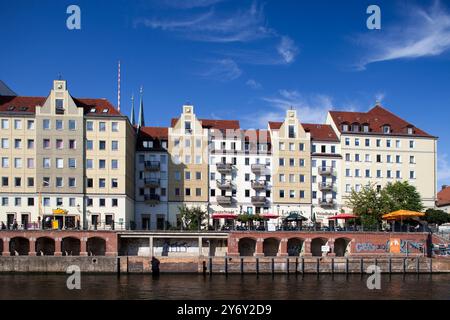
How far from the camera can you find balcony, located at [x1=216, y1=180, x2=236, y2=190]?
101 meters

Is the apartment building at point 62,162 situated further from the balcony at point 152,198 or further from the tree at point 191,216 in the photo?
the tree at point 191,216

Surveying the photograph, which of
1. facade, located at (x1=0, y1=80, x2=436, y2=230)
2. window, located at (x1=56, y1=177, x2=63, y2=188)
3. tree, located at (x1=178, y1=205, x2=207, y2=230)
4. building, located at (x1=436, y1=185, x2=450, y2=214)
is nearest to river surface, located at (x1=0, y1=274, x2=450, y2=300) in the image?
facade, located at (x1=0, y1=80, x2=436, y2=230)

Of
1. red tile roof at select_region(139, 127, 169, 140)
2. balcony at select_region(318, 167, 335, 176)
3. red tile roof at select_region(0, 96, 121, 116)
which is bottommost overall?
balcony at select_region(318, 167, 335, 176)

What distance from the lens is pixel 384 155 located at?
10625cm

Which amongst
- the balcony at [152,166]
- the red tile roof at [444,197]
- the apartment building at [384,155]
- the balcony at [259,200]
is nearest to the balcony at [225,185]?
the balcony at [259,200]

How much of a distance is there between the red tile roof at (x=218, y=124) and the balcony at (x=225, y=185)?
9.23 m

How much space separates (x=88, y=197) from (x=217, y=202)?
70.6ft

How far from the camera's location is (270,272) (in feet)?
253

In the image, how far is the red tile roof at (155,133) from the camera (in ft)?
336

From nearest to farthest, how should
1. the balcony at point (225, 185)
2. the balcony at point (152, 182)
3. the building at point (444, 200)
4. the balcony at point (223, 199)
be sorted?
the balcony at point (152, 182), the balcony at point (223, 199), the balcony at point (225, 185), the building at point (444, 200)

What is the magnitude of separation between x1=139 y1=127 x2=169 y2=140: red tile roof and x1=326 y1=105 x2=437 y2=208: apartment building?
29.9 metres

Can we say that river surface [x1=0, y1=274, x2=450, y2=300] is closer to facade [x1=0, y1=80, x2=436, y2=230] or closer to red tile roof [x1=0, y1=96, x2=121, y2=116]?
facade [x1=0, y1=80, x2=436, y2=230]
